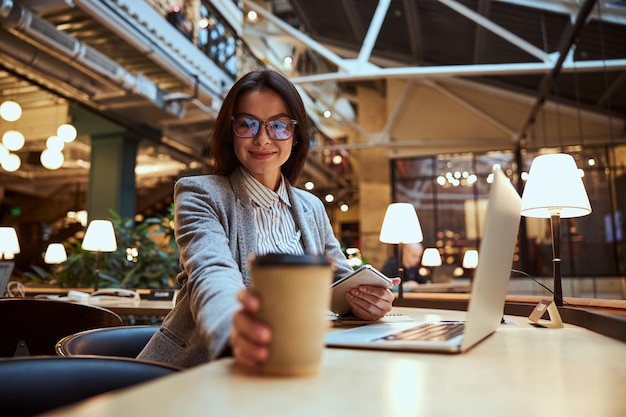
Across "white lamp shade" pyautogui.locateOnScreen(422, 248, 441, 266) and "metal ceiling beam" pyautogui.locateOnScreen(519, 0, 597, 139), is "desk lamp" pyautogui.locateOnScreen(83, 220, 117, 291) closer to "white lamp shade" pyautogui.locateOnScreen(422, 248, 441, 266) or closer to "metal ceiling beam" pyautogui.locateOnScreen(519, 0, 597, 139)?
"white lamp shade" pyautogui.locateOnScreen(422, 248, 441, 266)

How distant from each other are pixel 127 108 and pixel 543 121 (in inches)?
355

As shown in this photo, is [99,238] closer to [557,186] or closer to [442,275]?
[557,186]

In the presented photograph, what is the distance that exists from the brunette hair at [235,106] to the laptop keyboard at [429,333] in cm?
63

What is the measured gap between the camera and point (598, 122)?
38.5ft

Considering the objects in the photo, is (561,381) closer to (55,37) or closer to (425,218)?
(55,37)

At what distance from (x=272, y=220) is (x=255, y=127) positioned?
255mm

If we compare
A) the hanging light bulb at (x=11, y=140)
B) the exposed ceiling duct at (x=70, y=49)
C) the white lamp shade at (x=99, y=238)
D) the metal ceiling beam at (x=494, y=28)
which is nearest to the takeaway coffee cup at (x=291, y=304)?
the white lamp shade at (x=99, y=238)

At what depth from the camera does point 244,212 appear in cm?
125

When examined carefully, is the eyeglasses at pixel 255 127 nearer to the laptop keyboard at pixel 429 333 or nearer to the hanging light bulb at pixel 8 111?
the laptop keyboard at pixel 429 333

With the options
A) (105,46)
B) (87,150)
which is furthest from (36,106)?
(105,46)

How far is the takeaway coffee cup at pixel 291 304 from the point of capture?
0.58 m

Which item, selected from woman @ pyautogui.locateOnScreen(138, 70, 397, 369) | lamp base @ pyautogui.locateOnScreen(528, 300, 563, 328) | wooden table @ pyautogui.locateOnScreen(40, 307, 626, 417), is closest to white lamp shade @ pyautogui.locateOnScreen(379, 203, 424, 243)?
woman @ pyautogui.locateOnScreen(138, 70, 397, 369)

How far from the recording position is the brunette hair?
129cm

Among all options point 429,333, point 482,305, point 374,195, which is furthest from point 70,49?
point 374,195
